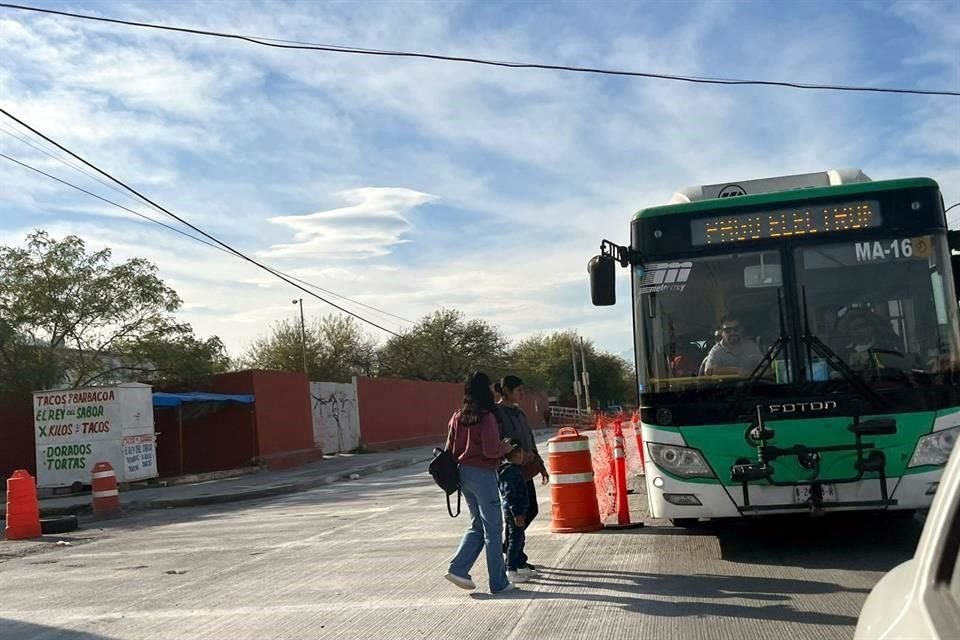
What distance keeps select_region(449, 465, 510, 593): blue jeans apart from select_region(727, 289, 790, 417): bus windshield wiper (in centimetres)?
207

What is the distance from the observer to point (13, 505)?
14586 mm

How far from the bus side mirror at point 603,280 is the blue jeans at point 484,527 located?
184cm

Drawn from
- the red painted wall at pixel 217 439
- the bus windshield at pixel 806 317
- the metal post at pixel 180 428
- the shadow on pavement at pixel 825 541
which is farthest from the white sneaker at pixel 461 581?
the red painted wall at pixel 217 439

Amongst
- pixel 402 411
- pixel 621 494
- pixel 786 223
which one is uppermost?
pixel 786 223

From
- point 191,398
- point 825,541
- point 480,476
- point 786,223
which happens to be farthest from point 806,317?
point 191,398

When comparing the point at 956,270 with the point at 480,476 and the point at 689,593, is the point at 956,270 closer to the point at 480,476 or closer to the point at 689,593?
the point at 689,593

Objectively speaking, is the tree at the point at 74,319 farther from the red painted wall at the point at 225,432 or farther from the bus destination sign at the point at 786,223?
the bus destination sign at the point at 786,223

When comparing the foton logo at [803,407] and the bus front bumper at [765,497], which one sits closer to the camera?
the bus front bumper at [765,497]

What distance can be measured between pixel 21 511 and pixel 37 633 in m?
8.00

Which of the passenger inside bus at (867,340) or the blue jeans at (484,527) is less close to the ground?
the passenger inside bus at (867,340)

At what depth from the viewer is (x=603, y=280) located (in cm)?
841

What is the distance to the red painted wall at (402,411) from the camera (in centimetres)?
4181

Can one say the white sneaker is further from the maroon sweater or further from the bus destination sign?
the bus destination sign

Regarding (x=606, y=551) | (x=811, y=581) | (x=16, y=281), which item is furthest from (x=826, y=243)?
(x=16, y=281)
